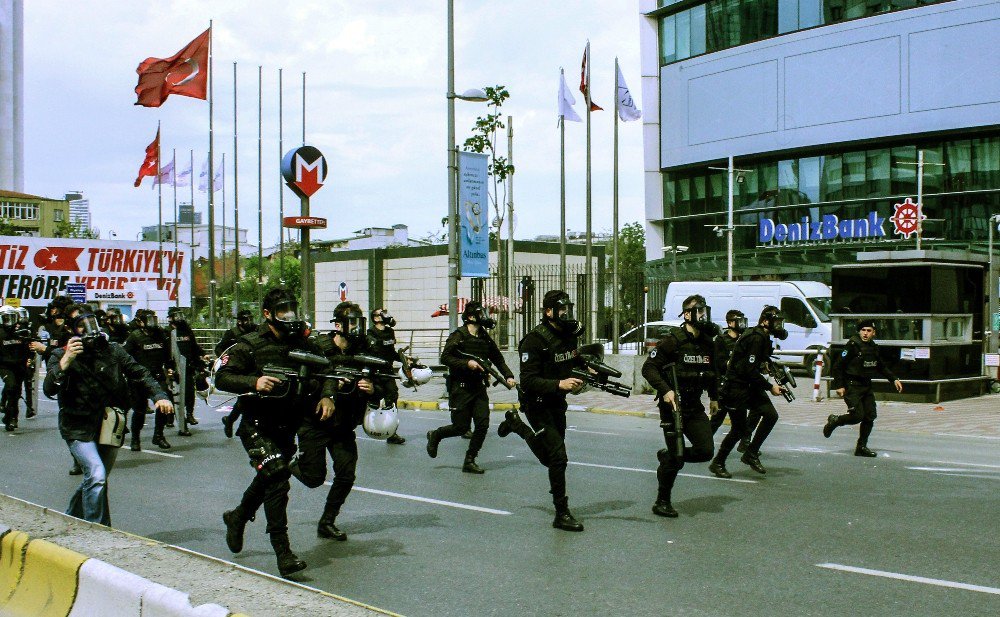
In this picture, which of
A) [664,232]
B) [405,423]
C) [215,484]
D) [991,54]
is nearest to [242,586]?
[215,484]

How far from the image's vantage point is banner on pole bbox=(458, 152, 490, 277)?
2016 centimetres

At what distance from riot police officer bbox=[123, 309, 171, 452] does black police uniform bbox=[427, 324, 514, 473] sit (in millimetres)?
3897

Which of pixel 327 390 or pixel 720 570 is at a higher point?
pixel 327 390

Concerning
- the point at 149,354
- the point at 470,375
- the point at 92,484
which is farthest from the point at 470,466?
the point at 149,354

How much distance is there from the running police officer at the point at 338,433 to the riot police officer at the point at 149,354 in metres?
5.77

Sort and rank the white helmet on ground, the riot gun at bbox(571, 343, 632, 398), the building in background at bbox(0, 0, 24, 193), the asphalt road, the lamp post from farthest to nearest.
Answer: the building in background at bbox(0, 0, 24, 193)
the lamp post
the riot gun at bbox(571, 343, 632, 398)
the white helmet on ground
the asphalt road

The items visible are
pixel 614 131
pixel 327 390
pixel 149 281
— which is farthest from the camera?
pixel 149 281

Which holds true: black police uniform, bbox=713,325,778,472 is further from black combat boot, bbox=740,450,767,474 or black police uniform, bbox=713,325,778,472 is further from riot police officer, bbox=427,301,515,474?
riot police officer, bbox=427,301,515,474

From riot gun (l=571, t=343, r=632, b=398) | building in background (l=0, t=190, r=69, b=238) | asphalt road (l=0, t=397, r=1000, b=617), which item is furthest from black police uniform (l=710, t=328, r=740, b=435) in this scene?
building in background (l=0, t=190, r=69, b=238)

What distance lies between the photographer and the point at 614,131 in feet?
116

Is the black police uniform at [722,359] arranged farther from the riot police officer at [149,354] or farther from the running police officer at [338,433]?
the riot police officer at [149,354]

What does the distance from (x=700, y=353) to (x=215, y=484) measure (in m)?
4.93

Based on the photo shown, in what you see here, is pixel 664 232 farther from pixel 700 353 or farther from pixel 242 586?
pixel 242 586

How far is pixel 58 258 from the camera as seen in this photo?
47.8m
